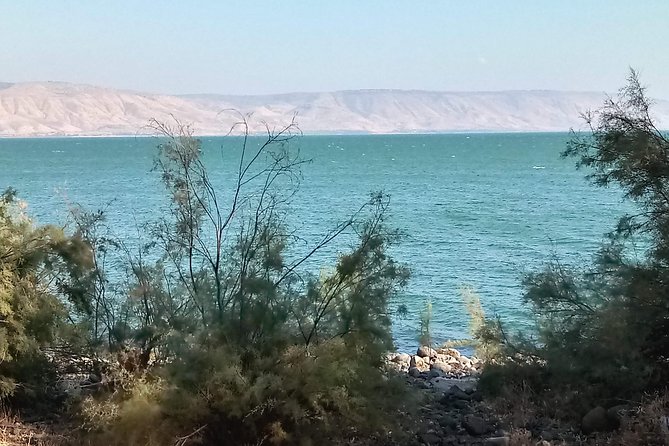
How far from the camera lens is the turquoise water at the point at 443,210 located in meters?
23.5

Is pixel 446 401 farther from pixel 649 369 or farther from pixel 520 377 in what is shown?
pixel 649 369

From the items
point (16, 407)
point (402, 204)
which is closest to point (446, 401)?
point (16, 407)

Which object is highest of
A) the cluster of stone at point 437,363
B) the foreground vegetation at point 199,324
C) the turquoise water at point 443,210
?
the foreground vegetation at point 199,324

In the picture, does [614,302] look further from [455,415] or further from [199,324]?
[199,324]

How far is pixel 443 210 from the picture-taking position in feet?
152

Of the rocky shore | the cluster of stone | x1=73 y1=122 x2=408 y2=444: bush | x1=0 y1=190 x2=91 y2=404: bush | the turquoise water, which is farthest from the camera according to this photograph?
the turquoise water

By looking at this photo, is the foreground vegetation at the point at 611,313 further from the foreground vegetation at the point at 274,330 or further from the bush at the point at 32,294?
the bush at the point at 32,294

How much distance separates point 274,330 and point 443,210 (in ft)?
123

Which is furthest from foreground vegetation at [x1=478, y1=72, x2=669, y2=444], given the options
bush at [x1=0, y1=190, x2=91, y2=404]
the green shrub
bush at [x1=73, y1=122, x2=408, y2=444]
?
bush at [x1=0, y1=190, x2=91, y2=404]

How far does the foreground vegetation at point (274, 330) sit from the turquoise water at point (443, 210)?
1.11 metres

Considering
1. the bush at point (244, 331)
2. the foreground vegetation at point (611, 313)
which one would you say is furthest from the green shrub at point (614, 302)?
the bush at point (244, 331)

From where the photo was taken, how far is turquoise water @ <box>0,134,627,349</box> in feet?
77.2

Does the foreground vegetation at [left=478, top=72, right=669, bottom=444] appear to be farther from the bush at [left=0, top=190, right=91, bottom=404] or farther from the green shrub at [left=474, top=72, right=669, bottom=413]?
the bush at [left=0, top=190, right=91, bottom=404]

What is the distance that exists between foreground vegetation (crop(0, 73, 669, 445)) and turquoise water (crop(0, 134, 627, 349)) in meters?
Result: 1.11
